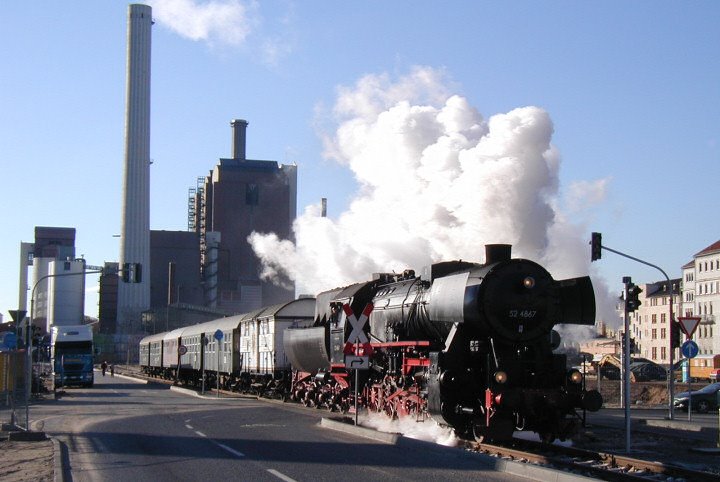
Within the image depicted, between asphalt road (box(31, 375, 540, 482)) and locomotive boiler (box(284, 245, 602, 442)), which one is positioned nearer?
asphalt road (box(31, 375, 540, 482))

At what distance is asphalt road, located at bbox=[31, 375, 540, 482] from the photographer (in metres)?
13.6

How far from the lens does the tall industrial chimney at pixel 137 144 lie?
373ft

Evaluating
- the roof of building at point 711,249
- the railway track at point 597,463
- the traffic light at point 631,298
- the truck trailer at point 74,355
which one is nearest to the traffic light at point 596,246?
the traffic light at point 631,298

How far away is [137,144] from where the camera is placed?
114 meters

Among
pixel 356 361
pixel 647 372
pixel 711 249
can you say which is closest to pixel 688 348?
pixel 356 361

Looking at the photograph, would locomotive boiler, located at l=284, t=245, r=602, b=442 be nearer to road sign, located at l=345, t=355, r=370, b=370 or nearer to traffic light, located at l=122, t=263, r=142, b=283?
road sign, located at l=345, t=355, r=370, b=370

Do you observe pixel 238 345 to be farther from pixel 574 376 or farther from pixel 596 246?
pixel 574 376

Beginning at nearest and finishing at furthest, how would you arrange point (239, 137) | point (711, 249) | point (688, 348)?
point (688, 348), point (711, 249), point (239, 137)

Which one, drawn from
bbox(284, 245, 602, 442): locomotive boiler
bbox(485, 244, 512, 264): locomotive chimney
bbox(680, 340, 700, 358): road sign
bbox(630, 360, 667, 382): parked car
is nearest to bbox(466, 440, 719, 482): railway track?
bbox(284, 245, 602, 442): locomotive boiler

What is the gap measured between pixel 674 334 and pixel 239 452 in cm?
1600

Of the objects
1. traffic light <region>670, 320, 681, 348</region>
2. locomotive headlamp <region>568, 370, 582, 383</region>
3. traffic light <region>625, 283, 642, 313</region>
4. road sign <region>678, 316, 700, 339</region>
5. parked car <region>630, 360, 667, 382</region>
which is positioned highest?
traffic light <region>625, 283, 642, 313</region>

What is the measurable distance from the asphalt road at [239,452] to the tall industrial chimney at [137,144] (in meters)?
90.4

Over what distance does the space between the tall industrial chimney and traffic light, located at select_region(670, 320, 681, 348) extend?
9396cm

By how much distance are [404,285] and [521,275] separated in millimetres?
5031
